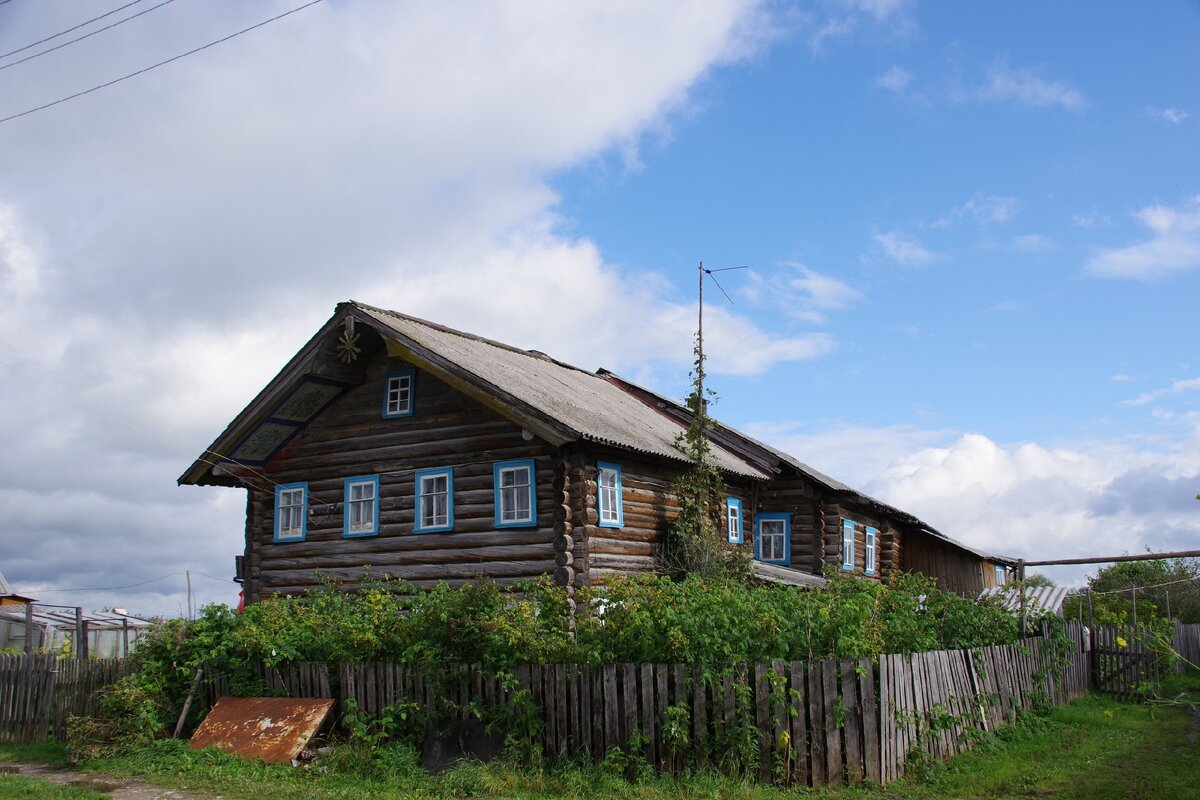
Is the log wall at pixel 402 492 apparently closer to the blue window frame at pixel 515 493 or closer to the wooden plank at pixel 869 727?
the blue window frame at pixel 515 493

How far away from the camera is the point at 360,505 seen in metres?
22.2

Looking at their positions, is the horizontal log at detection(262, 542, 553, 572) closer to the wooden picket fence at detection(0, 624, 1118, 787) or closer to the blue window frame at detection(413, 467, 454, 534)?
the blue window frame at detection(413, 467, 454, 534)

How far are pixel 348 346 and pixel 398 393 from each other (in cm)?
155

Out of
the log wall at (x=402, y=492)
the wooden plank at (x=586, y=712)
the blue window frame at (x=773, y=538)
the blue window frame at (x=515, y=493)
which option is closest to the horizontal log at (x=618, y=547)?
the log wall at (x=402, y=492)

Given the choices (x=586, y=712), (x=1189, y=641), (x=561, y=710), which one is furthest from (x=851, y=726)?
(x=1189, y=641)

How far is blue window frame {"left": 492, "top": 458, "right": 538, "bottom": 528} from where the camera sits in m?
19.7

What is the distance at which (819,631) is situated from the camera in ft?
37.9

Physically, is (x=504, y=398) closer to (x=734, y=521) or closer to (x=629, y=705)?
(x=629, y=705)

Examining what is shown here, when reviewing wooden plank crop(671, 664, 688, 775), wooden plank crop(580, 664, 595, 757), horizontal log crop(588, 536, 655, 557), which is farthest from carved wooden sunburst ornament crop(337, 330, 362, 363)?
wooden plank crop(671, 664, 688, 775)

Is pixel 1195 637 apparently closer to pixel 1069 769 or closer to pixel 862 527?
pixel 862 527

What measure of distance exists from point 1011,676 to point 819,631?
5.50 m

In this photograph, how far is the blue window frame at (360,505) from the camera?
21.9m

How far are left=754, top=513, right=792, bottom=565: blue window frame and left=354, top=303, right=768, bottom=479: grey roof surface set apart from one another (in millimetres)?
1822

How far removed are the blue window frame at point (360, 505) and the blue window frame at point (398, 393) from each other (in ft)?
4.96
